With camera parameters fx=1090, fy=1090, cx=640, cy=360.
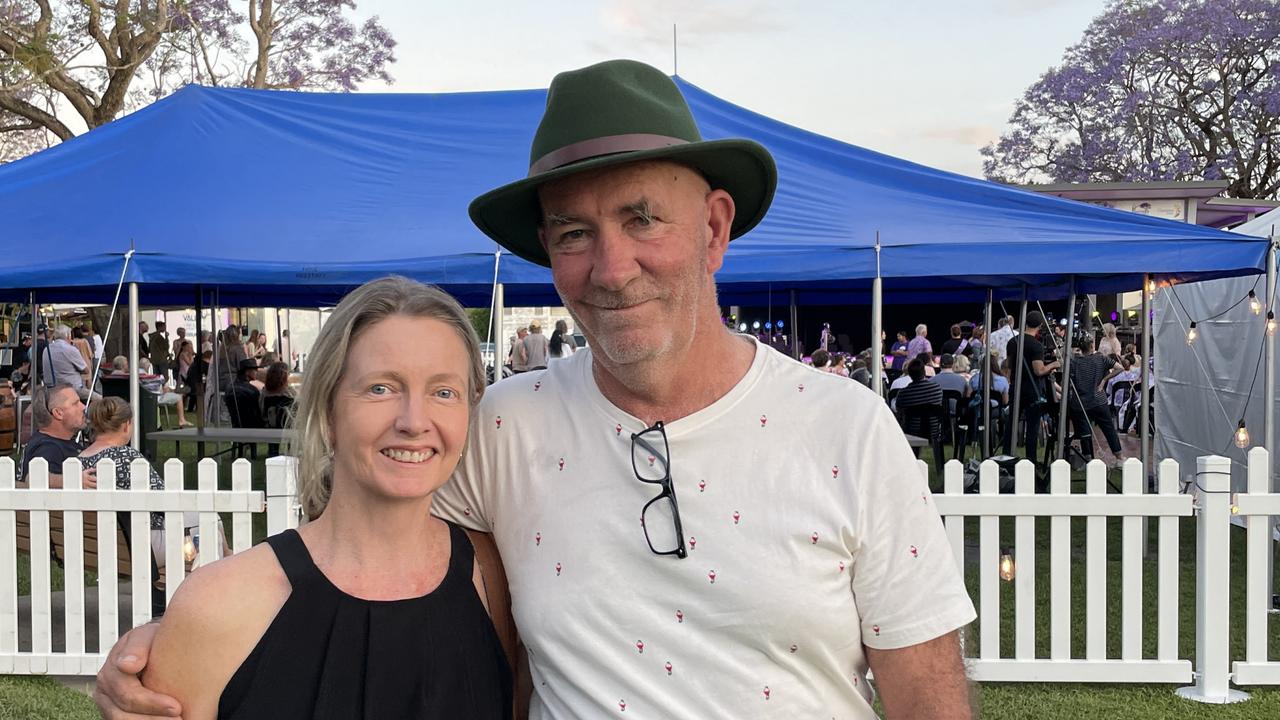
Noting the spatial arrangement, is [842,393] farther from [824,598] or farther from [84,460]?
[84,460]

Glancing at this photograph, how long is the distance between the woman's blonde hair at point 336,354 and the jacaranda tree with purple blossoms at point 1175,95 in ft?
89.3

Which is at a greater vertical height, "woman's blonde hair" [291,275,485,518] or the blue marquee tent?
the blue marquee tent

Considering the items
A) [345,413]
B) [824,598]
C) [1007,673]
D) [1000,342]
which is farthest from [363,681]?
[1000,342]

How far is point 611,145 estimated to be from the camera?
156cm

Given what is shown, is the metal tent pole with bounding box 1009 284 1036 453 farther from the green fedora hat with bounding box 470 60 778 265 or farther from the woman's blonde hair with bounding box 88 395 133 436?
the green fedora hat with bounding box 470 60 778 265

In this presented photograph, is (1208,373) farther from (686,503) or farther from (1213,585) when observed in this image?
(686,503)

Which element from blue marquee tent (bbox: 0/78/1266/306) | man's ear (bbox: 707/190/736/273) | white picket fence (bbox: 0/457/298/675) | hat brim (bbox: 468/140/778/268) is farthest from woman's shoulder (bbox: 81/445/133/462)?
man's ear (bbox: 707/190/736/273)

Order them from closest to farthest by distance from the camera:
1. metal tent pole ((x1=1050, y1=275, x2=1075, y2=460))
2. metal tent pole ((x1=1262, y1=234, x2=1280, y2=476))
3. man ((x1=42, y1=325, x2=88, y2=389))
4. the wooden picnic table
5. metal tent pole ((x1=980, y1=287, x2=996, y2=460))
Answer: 1. metal tent pole ((x1=1262, y1=234, x2=1280, y2=476))
2. metal tent pole ((x1=1050, y1=275, x2=1075, y2=460))
3. the wooden picnic table
4. metal tent pole ((x1=980, y1=287, x2=996, y2=460))
5. man ((x1=42, y1=325, x2=88, y2=389))

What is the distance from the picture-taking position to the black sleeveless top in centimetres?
153

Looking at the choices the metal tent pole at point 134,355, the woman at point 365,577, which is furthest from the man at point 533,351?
the woman at point 365,577

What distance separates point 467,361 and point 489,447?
0.47 ft

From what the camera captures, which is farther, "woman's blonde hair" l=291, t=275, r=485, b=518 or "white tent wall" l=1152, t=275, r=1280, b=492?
"white tent wall" l=1152, t=275, r=1280, b=492

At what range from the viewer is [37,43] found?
18109mm

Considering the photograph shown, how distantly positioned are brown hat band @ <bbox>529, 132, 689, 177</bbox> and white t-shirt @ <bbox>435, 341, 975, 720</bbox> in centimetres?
37
